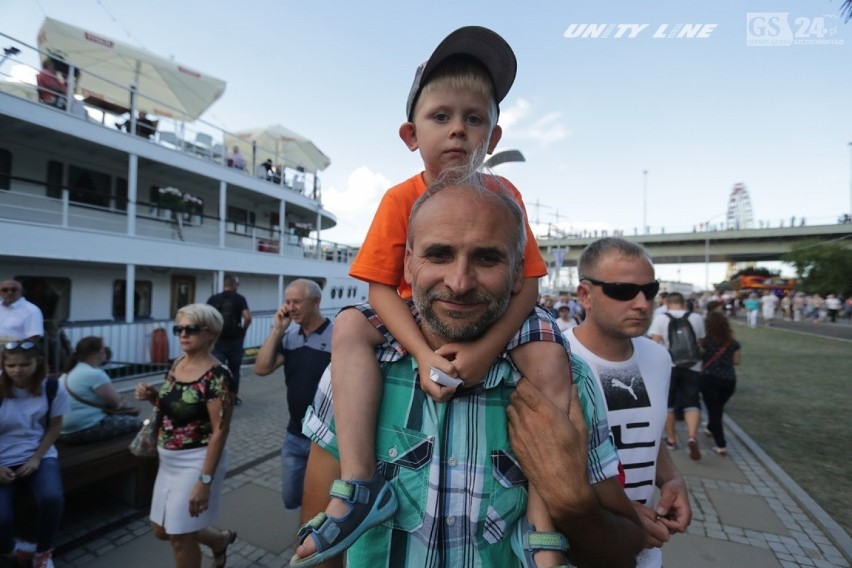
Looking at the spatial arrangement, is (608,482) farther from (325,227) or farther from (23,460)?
(325,227)

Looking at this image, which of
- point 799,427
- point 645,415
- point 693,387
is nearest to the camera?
point 645,415

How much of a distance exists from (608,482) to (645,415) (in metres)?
1.06

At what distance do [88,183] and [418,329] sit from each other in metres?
16.3

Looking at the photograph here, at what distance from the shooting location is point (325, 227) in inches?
998

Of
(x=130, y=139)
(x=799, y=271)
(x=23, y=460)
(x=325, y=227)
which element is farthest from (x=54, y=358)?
(x=799, y=271)

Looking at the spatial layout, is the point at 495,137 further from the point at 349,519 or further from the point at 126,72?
the point at 126,72

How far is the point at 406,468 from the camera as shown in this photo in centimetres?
128

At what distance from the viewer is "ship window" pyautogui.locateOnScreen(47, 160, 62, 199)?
11.8 metres

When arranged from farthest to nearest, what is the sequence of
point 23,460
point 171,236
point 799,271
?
point 799,271
point 171,236
point 23,460

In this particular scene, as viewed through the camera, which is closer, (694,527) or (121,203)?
(694,527)

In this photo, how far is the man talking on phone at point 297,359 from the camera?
363 cm

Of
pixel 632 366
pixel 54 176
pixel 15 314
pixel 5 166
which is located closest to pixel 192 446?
pixel 632 366

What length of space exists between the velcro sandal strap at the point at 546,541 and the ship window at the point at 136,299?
50.3 ft

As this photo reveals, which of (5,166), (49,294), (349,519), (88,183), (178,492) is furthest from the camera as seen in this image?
(88,183)
